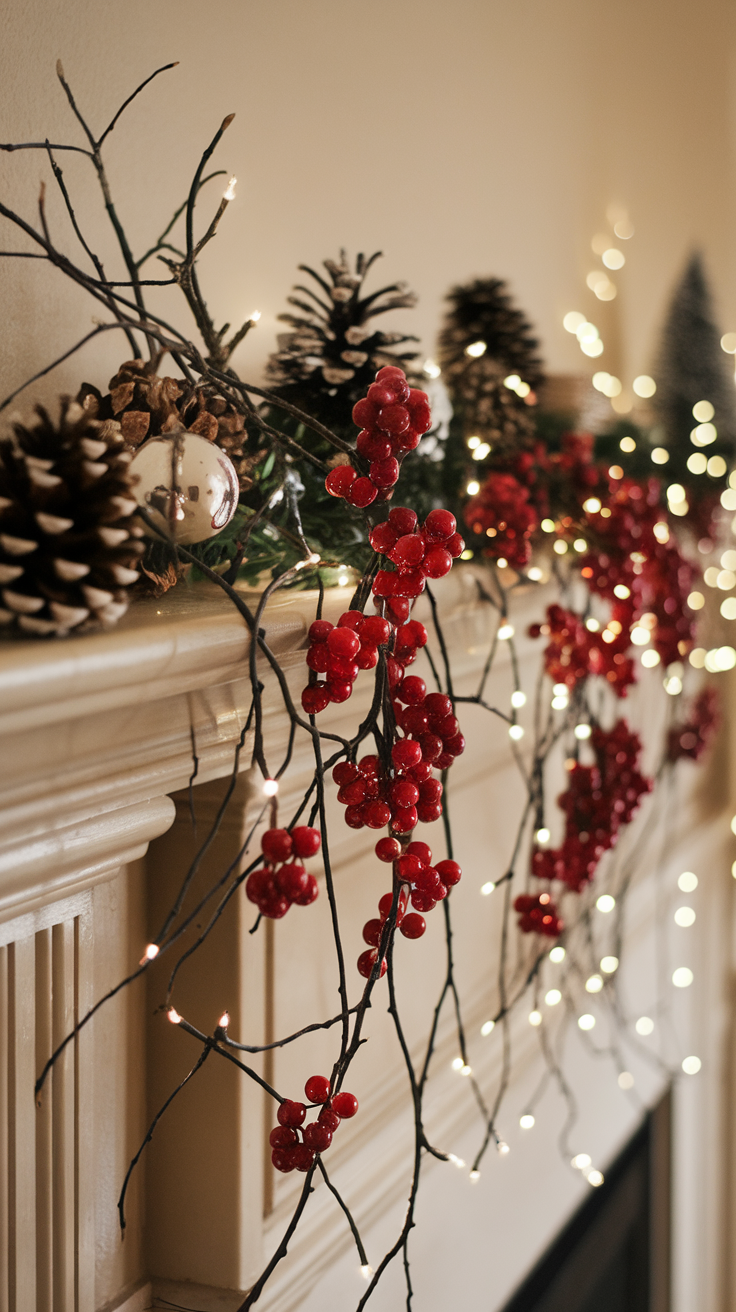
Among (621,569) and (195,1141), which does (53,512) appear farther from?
(621,569)

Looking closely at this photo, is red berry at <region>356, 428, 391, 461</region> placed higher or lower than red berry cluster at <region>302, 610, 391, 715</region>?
higher

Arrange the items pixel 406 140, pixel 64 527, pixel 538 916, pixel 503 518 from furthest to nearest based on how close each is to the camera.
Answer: pixel 406 140, pixel 538 916, pixel 503 518, pixel 64 527

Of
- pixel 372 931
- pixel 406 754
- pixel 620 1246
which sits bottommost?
pixel 620 1246

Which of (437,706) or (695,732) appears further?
(695,732)

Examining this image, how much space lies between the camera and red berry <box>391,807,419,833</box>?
0.46 meters

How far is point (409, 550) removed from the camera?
460 mm

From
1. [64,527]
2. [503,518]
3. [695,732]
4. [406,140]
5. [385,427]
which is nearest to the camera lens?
[64,527]

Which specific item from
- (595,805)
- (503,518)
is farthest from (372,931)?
(595,805)

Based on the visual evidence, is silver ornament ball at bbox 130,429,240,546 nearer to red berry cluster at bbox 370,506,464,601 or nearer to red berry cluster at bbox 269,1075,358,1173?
red berry cluster at bbox 370,506,464,601

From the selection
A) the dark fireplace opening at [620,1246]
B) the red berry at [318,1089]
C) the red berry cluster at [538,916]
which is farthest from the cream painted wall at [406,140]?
the dark fireplace opening at [620,1246]

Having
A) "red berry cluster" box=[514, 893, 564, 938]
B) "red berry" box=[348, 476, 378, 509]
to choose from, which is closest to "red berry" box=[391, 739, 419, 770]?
"red berry" box=[348, 476, 378, 509]

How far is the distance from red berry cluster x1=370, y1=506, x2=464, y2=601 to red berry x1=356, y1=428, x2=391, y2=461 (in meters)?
0.03

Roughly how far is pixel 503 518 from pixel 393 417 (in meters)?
0.32

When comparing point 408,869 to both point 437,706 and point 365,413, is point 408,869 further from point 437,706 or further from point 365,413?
point 365,413
